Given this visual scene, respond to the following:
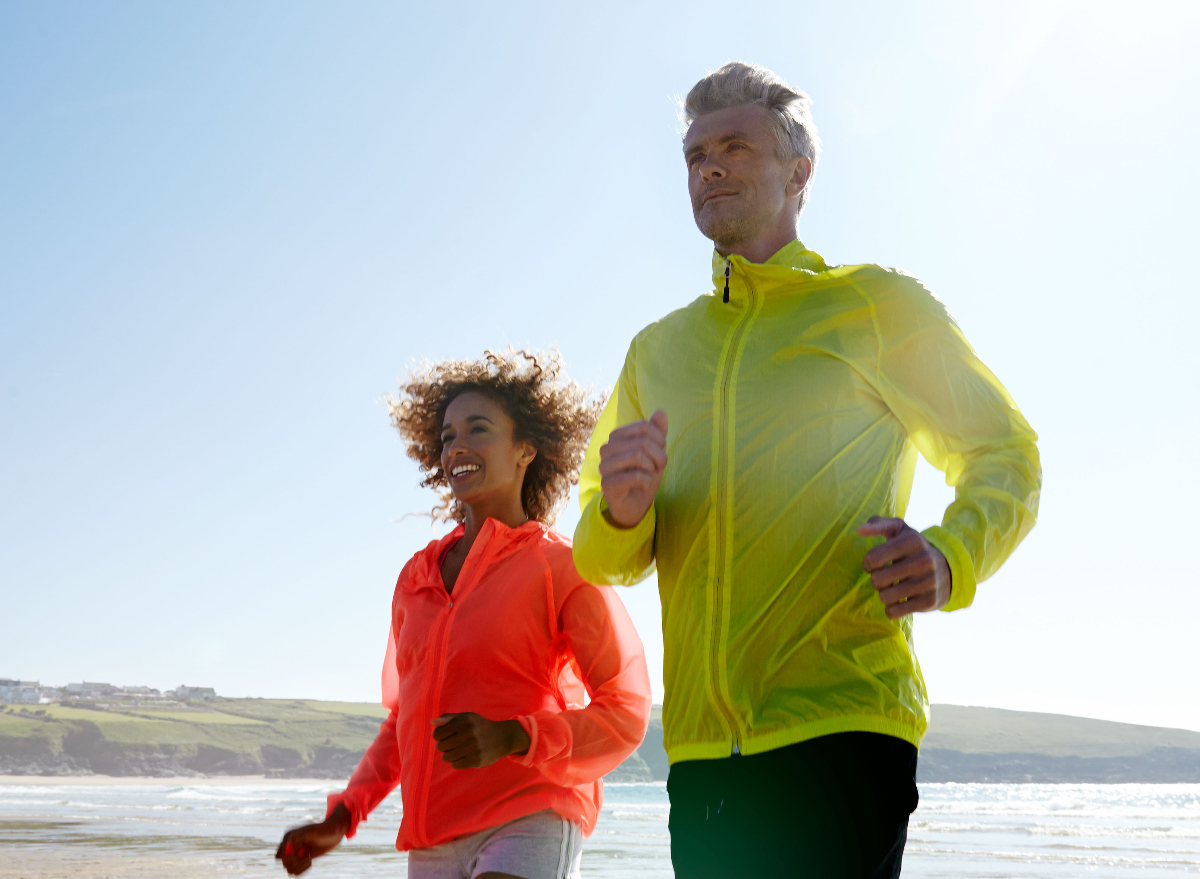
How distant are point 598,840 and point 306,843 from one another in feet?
53.0

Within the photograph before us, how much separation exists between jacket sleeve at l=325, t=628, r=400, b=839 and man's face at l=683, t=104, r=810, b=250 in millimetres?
1843

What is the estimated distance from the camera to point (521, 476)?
3.62 meters

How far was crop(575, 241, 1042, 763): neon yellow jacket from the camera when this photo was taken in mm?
1711

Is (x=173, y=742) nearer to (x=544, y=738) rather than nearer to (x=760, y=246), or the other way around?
(x=544, y=738)

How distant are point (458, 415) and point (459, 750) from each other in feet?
5.06

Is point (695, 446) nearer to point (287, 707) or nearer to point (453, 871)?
point (453, 871)

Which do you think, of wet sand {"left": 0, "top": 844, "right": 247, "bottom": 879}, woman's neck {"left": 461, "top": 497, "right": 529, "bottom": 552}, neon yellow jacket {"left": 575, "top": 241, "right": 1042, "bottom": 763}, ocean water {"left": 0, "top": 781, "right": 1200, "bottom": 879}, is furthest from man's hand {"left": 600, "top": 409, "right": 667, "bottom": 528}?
wet sand {"left": 0, "top": 844, "right": 247, "bottom": 879}

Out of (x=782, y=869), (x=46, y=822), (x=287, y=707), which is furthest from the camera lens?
(x=287, y=707)

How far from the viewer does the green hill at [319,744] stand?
60.6 metres

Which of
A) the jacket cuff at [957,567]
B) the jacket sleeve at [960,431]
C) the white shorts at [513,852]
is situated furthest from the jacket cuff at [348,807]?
the jacket cuff at [957,567]

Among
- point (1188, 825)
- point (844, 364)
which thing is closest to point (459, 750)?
point (844, 364)

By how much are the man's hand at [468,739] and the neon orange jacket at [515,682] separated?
19cm

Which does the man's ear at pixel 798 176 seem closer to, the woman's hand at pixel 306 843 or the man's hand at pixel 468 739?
the man's hand at pixel 468 739

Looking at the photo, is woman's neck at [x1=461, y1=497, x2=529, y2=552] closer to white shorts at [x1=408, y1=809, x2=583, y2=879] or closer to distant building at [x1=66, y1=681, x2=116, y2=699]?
white shorts at [x1=408, y1=809, x2=583, y2=879]
